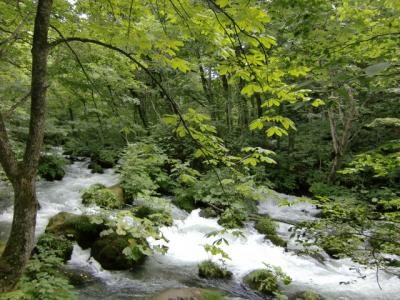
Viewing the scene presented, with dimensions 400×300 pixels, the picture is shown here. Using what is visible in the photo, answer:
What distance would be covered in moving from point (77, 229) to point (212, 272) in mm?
3145

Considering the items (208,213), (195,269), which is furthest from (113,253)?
(208,213)

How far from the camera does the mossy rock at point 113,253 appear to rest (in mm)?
6535

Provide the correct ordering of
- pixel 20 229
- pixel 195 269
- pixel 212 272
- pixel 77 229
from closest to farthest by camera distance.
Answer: pixel 20 229 < pixel 212 272 < pixel 195 269 < pixel 77 229

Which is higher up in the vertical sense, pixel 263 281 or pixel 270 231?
pixel 270 231

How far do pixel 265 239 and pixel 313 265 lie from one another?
1.48 metres

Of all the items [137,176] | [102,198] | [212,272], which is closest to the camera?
[212,272]

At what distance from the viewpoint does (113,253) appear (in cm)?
660

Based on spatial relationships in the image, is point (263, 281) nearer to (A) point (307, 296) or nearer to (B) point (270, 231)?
(A) point (307, 296)

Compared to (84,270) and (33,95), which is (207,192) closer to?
(84,270)

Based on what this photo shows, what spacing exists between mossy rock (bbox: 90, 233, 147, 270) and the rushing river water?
0.44ft

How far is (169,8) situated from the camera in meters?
2.74

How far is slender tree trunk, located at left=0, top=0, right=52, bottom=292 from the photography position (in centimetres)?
238

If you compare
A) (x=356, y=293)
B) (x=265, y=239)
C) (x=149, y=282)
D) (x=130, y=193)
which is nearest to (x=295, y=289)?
(x=356, y=293)

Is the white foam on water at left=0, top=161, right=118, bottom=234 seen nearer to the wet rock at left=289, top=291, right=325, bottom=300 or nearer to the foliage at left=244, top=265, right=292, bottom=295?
the foliage at left=244, top=265, right=292, bottom=295
